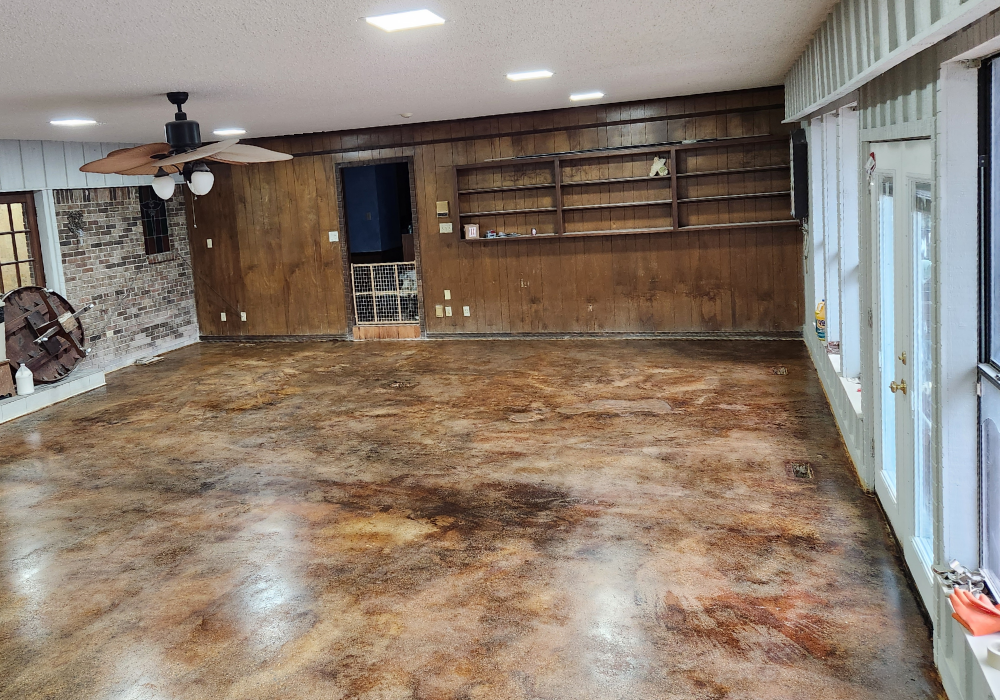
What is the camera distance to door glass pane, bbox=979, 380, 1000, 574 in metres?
2.50

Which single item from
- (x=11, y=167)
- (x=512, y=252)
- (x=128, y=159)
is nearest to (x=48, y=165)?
(x=11, y=167)

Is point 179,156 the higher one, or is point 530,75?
point 530,75

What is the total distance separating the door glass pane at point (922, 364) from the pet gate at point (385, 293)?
7.58 metres

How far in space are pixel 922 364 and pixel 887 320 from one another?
0.76 m

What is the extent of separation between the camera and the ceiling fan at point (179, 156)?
531cm

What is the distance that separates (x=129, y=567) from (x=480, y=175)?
6659 millimetres

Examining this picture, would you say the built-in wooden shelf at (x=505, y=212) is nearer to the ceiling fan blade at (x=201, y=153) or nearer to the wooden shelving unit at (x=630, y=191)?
the wooden shelving unit at (x=630, y=191)

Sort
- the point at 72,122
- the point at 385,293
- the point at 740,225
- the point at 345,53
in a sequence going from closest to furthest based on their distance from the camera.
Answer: the point at 345,53, the point at 72,122, the point at 740,225, the point at 385,293

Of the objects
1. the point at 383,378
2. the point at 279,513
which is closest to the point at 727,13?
the point at 279,513

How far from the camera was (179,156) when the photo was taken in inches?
207

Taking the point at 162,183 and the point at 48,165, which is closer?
the point at 162,183

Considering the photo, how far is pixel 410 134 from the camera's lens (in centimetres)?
983

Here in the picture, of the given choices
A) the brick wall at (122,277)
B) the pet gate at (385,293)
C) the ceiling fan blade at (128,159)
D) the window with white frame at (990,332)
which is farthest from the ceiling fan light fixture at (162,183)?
the window with white frame at (990,332)

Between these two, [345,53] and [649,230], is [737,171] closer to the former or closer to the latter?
[649,230]
